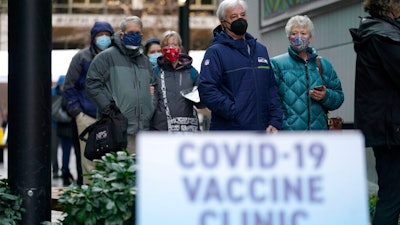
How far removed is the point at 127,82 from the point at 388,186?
99.3 inches

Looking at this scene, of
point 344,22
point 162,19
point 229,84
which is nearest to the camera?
point 229,84

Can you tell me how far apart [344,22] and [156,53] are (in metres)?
1.92

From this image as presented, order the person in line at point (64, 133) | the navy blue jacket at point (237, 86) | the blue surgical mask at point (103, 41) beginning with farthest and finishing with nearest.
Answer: the person in line at point (64, 133)
the blue surgical mask at point (103, 41)
the navy blue jacket at point (237, 86)

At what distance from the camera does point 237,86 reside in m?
7.62

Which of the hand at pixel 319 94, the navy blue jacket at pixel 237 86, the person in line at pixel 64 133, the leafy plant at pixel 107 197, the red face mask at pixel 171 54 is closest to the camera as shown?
the leafy plant at pixel 107 197

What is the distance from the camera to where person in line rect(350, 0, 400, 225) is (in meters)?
7.04

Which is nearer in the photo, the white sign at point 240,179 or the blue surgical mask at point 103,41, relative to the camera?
the white sign at point 240,179

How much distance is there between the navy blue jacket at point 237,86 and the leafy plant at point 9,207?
1.48m

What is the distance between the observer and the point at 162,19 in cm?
5272

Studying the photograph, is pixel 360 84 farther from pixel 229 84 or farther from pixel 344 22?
pixel 344 22

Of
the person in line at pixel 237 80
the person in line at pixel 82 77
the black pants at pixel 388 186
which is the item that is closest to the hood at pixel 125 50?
the person in line at pixel 82 77

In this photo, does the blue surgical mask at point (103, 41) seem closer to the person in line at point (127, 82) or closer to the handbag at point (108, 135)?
the person in line at point (127, 82)

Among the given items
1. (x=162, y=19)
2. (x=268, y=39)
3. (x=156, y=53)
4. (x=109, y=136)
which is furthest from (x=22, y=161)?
(x=162, y=19)

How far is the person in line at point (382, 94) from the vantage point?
704 cm
